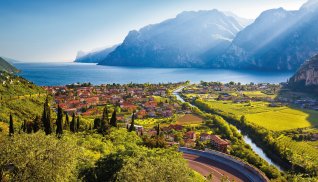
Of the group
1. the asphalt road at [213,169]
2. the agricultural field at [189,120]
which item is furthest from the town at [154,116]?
the asphalt road at [213,169]

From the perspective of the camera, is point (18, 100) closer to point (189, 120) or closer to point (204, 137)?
point (189, 120)

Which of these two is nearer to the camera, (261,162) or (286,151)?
(261,162)

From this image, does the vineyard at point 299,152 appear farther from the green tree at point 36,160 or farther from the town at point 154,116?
the green tree at point 36,160

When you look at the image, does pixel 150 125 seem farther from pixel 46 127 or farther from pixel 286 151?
pixel 46 127

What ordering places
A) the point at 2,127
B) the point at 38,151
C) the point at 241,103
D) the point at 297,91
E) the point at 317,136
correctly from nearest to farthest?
1. the point at 38,151
2. the point at 2,127
3. the point at 317,136
4. the point at 241,103
5. the point at 297,91

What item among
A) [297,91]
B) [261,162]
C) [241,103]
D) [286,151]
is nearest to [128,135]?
[261,162]

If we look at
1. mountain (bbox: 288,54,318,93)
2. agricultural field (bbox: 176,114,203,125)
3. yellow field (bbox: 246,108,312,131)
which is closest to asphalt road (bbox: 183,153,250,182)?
agricultural field (bbox: 176,114,203,125)
